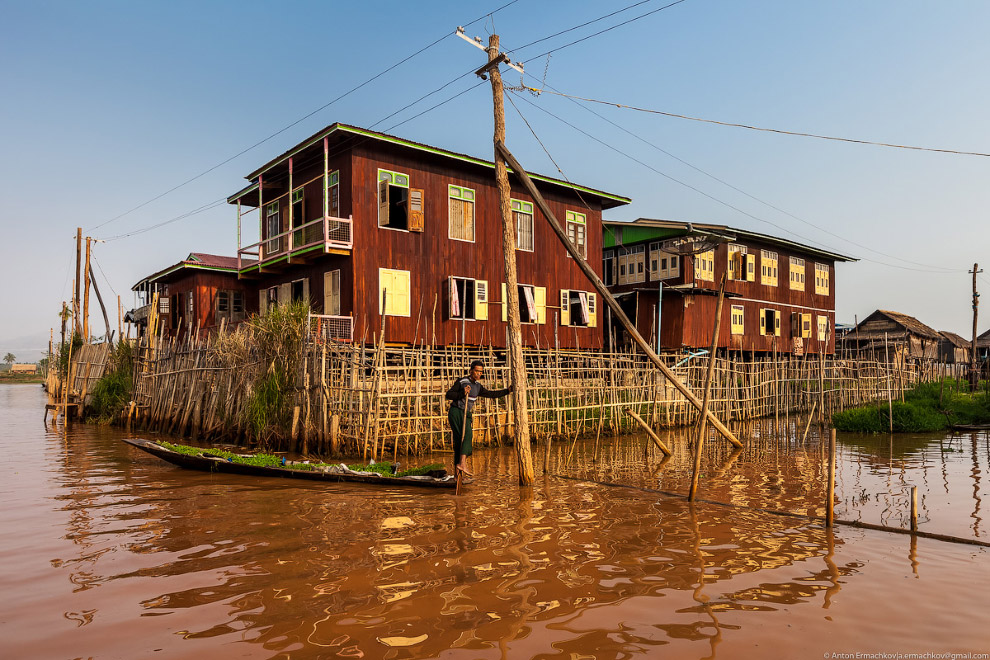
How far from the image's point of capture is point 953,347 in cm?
4128

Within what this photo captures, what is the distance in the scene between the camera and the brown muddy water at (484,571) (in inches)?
165

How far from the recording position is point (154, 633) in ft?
14.0

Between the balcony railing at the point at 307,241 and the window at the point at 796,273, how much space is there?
23309 millimetres

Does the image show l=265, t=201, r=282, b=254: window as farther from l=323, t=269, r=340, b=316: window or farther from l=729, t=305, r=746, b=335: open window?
l=729, t=305, r=746, b=335: open window

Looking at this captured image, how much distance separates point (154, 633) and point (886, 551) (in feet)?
21.1

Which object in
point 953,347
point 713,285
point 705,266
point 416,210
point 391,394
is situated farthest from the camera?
point 953,347

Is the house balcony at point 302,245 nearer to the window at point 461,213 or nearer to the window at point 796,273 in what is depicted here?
the window at point 461,213

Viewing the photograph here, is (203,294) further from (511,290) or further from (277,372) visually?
(511,290)

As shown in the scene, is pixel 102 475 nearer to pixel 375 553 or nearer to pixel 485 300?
pixel 375 553

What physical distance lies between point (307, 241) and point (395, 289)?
10.5 ft

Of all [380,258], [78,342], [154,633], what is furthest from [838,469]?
[78,342]

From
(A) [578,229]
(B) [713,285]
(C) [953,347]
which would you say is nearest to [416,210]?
(A) [578,229]

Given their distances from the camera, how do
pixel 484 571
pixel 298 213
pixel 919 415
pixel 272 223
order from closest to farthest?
pixel 484 571
pixel 919 415
pixel 298 213
pixel 272 223

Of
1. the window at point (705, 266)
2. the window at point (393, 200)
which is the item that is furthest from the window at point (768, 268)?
the window at point (393, 200)
